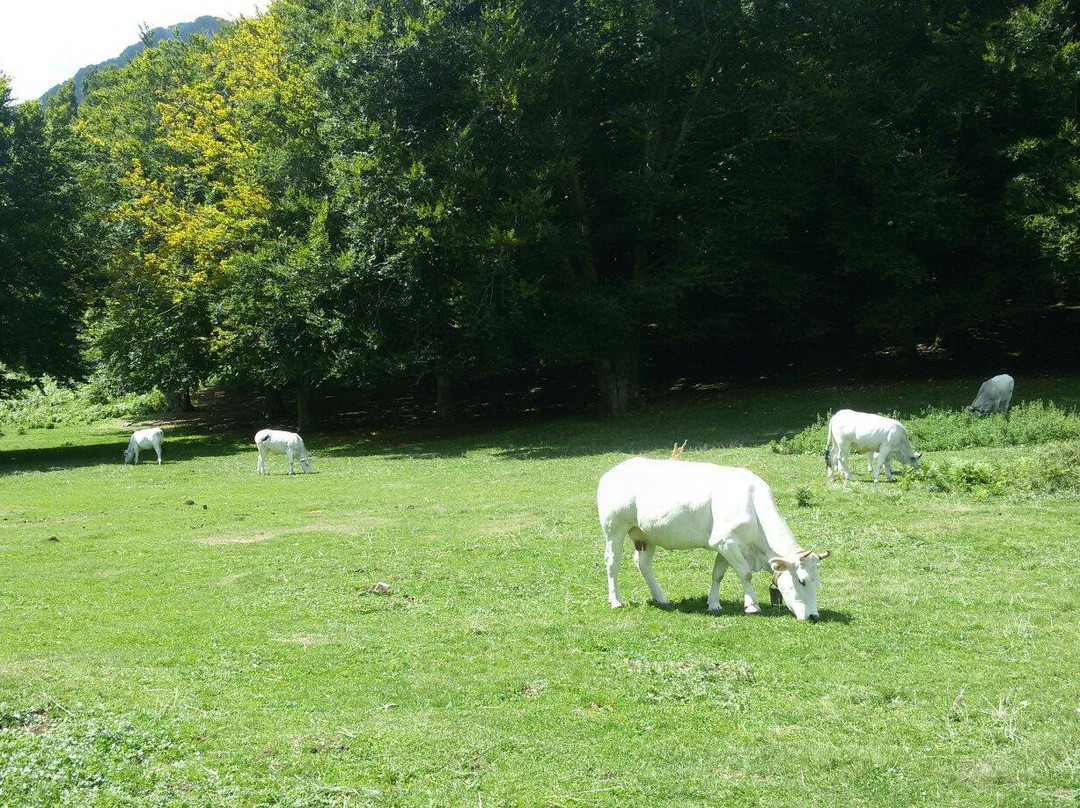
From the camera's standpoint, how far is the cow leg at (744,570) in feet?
37.6

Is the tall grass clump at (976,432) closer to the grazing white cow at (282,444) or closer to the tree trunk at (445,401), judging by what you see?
the grazing white cow at (282,444)

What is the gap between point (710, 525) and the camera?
11.7 meters

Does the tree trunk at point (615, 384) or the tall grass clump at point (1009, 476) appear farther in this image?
the tree trunk at point (615, 384)

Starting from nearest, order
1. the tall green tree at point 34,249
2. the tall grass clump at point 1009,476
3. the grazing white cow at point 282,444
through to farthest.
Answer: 1. the tall grass clump at point 1009,476
2. the grazing white cow at point 282,444
3. the tall green tree at point 34,249

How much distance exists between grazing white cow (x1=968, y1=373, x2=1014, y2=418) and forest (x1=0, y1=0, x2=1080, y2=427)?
6.92 meters

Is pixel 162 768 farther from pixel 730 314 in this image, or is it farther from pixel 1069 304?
pixel 1069 304

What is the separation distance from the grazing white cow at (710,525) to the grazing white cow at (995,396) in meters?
22.0

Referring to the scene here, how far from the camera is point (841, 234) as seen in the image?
4066 centimetres

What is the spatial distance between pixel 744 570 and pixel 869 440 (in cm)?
1205

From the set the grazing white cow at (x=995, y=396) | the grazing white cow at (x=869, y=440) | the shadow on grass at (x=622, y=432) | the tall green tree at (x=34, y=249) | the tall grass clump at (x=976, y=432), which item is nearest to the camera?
the grazing white cow at (x=869, y=440)

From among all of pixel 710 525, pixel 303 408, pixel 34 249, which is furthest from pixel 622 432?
pixel 34 249

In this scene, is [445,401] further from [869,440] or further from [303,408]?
[869,440]

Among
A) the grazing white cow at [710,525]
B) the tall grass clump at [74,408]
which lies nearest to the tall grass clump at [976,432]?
the grazing white cow at [710,525]

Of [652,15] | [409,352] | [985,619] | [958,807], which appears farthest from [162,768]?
[652,15]
